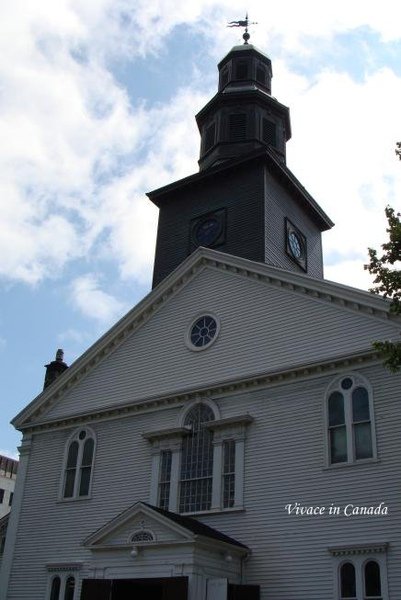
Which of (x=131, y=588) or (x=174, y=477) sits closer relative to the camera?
(x=131, y=588)

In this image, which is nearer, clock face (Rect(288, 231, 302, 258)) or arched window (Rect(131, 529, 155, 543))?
arched window (Rect(131, 529, 155, 543))

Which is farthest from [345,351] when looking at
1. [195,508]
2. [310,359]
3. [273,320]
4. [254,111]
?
[254,111]

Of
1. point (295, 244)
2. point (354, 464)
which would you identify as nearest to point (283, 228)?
point (295, 244)

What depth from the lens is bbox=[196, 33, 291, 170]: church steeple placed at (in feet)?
101

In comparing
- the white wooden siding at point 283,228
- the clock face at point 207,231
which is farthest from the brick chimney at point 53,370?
the white wooden siding at point 283,228

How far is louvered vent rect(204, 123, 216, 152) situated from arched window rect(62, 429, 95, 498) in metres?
14.0

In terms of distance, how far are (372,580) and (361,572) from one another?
29cm

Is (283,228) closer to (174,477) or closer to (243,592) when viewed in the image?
(174,477)

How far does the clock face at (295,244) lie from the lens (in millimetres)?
28316

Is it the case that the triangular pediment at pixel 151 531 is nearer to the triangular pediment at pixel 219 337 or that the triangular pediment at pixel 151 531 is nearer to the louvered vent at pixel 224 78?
the triangular pediment at pixel 219 337

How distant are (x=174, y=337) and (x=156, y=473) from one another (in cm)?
441

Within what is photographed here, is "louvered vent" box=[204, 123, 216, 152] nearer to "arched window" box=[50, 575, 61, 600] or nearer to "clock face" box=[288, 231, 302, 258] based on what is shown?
"clock face" box=[288, 231, 302, 258]

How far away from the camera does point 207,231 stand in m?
28.0

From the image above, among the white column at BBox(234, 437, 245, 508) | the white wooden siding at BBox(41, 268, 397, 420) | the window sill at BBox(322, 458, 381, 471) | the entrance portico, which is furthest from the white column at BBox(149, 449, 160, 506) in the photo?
the window sill at BBox(322, 458, 381, 471)
